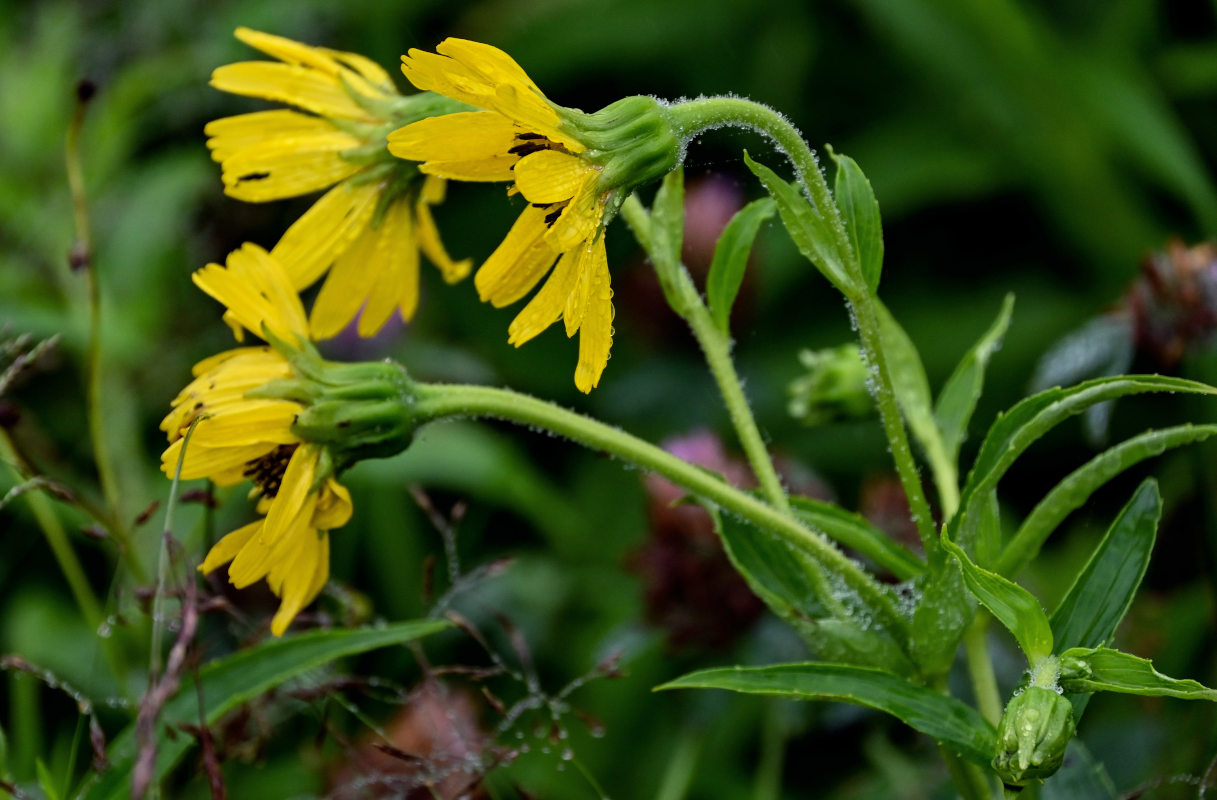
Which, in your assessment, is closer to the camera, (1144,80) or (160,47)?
(1144,80)

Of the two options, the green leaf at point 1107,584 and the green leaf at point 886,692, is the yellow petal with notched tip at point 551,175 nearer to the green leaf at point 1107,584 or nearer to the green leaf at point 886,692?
the green leaf at point 886,692

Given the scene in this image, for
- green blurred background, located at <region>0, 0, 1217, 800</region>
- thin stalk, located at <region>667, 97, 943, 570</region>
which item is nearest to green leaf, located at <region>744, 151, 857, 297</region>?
thin stalk, located at <region>667, 97, 943, 570</region>

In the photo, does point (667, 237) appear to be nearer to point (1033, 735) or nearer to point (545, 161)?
point (545, 161)

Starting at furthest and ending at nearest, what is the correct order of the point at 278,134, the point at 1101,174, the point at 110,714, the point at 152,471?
the point at 1101,174, the point at 152,471, the point at 110,714, the point at 278,134

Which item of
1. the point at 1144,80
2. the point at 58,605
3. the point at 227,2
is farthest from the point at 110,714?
the point at 1144,80

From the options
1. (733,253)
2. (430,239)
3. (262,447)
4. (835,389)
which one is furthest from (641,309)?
(262,447)

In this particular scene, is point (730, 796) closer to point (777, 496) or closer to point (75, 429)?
point (777, 496)

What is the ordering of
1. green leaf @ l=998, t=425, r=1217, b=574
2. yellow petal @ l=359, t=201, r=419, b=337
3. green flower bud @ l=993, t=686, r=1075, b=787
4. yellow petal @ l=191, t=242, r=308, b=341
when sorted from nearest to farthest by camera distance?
1. green flower bud @ l=993, t=686, r=1075, b=787
2. green leaf @ l=998, t=425, r=1217, b=574
3. yellow petal @ l=191, t=242, r=308, b=341
4. yellow petal @ l=359, t=201, r=419, b=337

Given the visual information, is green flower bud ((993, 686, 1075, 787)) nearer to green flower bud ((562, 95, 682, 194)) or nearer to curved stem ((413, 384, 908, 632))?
curved stem ((413, 384, 908, 632))
